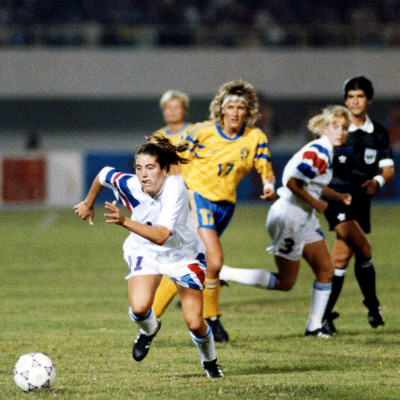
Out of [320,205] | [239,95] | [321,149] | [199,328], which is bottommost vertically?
[199,328]

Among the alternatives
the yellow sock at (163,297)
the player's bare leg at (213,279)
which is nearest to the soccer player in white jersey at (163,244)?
the yellow sock at (163,297)

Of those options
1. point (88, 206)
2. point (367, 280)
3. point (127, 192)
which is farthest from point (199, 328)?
point (367, 280)

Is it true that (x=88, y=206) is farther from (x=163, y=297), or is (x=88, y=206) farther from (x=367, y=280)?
(x=367, y=280)

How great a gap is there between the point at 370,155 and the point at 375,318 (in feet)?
4.69

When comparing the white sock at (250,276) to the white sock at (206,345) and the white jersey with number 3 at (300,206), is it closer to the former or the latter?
Answer: the white jersey with number 3 at (300,206)

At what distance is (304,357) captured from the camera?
6.36 metres

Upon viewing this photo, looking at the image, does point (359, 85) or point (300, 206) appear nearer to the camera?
point (300, 206)

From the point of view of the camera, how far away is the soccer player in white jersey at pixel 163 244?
5.36 metres

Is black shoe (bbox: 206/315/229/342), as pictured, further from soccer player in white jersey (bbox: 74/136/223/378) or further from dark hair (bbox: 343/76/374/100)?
dark hair (bbox: 343/76/374/100)

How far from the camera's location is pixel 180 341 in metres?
7.05

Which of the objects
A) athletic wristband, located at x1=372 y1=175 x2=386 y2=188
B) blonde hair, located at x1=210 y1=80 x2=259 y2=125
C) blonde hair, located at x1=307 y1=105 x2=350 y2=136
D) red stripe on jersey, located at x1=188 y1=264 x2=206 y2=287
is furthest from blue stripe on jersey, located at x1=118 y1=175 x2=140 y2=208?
athletic wristband, located at x1=372 y1=175 x2=386 y2=188

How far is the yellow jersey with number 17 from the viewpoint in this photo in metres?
7.31

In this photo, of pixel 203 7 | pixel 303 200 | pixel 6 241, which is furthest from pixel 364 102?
pixel 203 7

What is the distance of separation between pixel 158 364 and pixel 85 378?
2.38 feet
